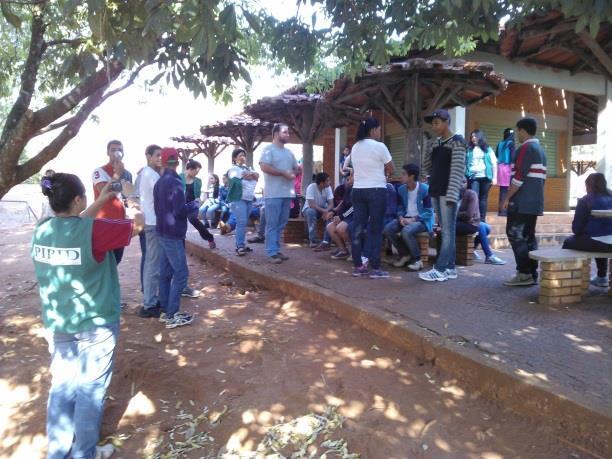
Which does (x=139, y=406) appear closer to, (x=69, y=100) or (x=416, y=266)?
(x=69, y=100)

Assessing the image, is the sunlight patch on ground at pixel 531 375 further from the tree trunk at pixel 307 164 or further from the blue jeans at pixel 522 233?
the tree trunk at pixel 307 164

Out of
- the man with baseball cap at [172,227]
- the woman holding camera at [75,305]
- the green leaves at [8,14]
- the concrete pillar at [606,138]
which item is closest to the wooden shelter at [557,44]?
the concrete pillar at [606,138]

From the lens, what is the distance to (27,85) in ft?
14.1

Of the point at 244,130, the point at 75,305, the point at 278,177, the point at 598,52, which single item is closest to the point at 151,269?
the point at 278,177

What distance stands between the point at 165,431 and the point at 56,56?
5656 millimetres

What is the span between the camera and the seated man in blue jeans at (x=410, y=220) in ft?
20.1

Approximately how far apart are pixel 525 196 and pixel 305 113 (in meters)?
5.95

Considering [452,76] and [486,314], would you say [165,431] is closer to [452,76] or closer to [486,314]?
[486,314]

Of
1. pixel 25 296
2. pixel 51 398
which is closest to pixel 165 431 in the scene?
pixel 51 398

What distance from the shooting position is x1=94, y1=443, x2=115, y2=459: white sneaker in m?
2.88

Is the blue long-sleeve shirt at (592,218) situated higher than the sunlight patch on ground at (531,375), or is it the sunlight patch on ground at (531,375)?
the blue long-sleeve shirt at (592,218)

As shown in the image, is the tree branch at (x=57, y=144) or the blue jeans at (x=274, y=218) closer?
the tree branch at (x=57, y=144)

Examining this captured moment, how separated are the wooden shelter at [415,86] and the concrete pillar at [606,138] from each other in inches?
193

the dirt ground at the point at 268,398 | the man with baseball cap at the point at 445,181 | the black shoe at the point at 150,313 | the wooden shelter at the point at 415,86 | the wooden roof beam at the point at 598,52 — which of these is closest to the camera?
the dirt ground at the point at 268,398
